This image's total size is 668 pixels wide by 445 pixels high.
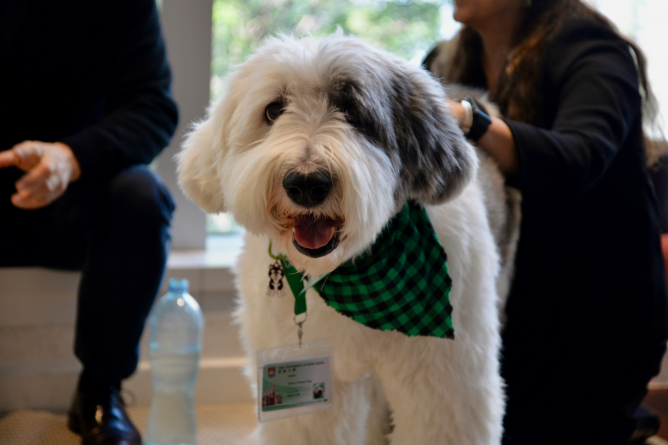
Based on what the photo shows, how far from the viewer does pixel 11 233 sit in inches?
60.6

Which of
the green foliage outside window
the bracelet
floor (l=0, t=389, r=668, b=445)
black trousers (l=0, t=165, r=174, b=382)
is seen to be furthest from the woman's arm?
floor (l=0, t=389, r=668, b=445)

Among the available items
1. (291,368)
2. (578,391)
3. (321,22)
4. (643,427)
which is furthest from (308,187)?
(321,22)

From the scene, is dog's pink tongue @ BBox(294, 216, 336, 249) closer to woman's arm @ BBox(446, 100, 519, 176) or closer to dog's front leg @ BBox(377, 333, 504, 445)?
dog's front leg @ BBox(377, 333, 504, 445)

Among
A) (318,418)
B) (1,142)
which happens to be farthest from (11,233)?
(318,418)

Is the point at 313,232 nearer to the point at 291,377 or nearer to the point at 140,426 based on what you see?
the point at 291,377

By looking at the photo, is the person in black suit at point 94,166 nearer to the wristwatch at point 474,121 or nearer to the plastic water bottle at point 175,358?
the plastic water bottle at point 175,358

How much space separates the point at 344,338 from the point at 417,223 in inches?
10.9

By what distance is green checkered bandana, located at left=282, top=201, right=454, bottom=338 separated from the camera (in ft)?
3.61

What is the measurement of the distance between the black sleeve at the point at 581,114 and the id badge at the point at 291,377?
62cm

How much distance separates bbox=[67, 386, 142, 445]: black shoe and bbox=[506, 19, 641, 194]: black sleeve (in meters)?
1.18

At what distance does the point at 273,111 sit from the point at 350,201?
9.4 inches

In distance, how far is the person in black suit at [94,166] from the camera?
4.76 ft

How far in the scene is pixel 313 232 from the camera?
961 millimetres

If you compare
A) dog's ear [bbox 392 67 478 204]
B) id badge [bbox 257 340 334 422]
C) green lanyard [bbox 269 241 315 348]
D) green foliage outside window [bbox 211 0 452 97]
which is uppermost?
green foliage outside window [bbox 211 0 452 97]
